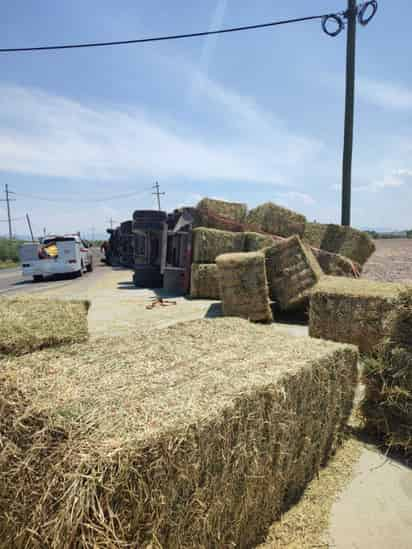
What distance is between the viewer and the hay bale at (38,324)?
2.02 meters

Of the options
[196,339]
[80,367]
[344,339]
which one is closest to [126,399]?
[80,367]

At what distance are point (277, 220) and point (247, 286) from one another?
4.30 metres

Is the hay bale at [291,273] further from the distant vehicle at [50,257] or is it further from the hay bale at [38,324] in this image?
the distant vehicle at [50,257]

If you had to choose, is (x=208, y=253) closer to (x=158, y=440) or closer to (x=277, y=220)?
(x=277, y=220)

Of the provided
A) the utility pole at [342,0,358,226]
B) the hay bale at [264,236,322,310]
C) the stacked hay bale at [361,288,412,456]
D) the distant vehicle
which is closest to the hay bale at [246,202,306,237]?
the utility pole at [342,0,358,226]

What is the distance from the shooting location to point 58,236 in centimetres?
1462

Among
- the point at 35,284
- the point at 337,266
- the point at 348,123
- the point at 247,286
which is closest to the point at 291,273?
the point at 247,286

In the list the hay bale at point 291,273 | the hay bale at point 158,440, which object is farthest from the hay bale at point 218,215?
the hay bale at point 158,440

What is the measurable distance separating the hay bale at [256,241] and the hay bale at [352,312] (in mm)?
4289

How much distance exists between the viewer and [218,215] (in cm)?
1039

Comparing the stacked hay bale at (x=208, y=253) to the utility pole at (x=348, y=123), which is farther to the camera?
the utility pole at (x=348, y=123)

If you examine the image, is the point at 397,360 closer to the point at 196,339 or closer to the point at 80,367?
the point at 196,339

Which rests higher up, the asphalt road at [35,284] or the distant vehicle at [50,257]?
the distant vehicle at [50,257]

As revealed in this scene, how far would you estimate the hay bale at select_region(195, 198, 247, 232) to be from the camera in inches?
402
